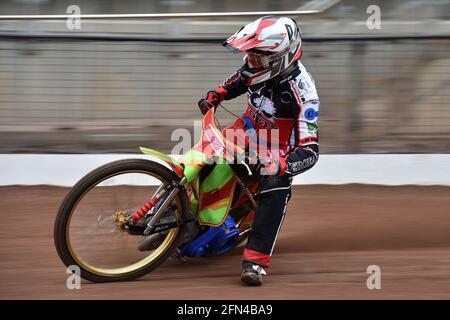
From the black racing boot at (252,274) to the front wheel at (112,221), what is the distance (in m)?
0.46

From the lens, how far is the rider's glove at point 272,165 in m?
4.45

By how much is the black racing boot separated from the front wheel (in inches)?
18.3

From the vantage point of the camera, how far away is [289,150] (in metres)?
4.79

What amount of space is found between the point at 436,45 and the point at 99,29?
3.44 meters

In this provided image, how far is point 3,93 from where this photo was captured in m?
6.89

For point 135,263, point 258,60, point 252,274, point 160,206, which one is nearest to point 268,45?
point 258,60

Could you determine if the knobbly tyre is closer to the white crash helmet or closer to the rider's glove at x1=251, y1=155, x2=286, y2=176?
the rider's glove at x1=251, y1=155, x2=286, y2=176

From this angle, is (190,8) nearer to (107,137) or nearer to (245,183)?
(107,137)

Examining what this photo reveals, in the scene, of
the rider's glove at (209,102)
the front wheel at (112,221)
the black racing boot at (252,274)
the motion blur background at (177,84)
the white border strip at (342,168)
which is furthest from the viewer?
the motion blur background at (177,84)

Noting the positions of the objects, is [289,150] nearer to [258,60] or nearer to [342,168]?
[258,60]

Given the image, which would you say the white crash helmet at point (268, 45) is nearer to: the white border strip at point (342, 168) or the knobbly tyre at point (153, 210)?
the knobbly tyre at point (153, 210)

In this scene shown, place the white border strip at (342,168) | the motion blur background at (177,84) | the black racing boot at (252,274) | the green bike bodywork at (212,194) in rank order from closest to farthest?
the black racing boot at (252,274), the green bike bodywork at (212,194), the white border strip at (342,168), the motion blur background at (177,84)

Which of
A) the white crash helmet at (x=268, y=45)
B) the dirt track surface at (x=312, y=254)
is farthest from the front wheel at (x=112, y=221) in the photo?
the white crash helmet at (x=268, y=45)

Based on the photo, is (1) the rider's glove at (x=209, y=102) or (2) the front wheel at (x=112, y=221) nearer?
(2) the front wheel at (x=112, y=221)
